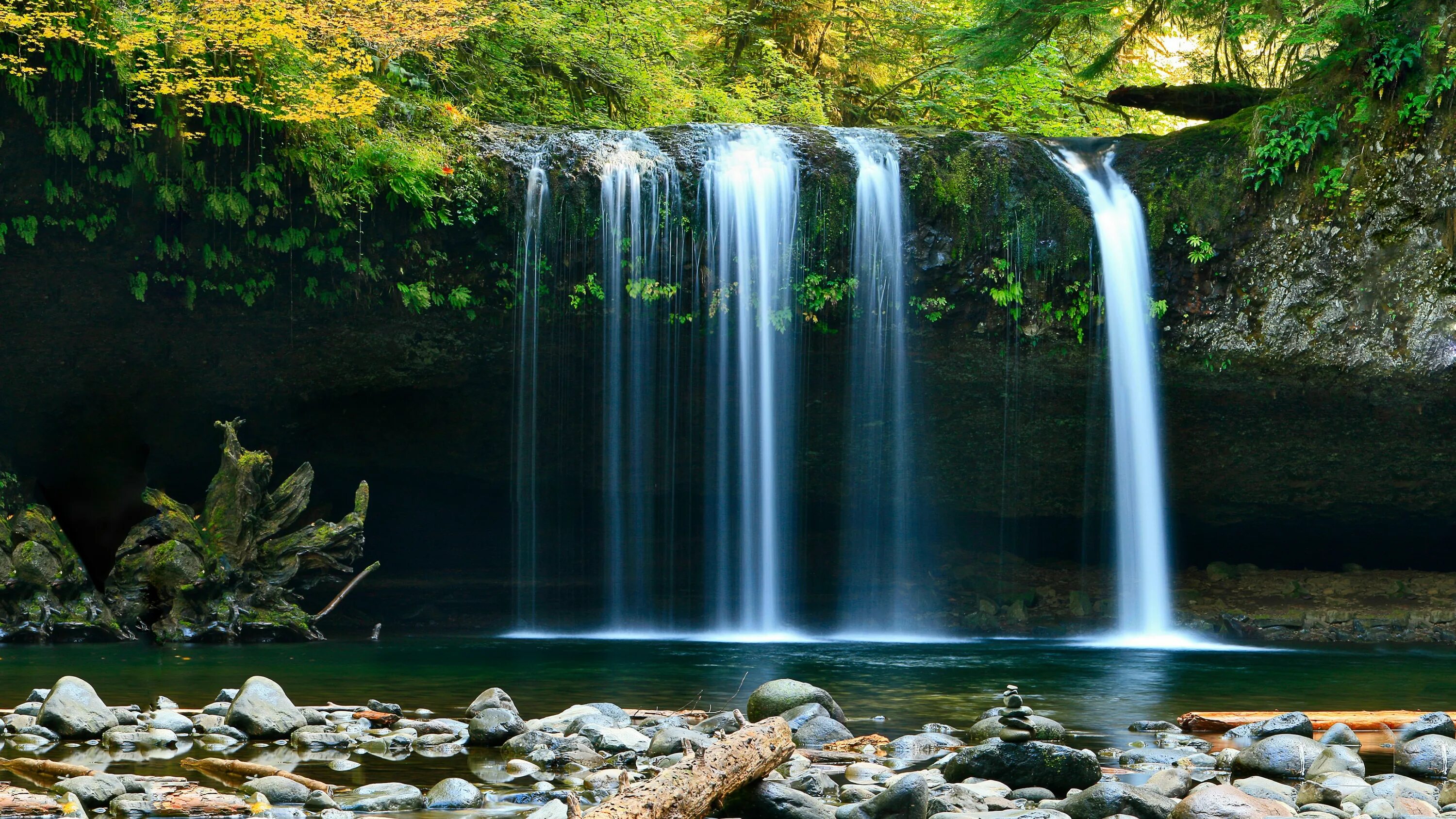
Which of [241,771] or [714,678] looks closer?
[241,771]

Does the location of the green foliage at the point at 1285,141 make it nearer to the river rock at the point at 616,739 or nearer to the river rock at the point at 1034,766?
the river rock at the point at 1034,766

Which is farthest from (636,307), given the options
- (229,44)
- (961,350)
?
(229,44)

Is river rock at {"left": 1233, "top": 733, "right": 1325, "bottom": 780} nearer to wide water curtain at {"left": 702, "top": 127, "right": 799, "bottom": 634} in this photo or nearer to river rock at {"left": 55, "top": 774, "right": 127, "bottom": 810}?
river rock at {"left": 55, "top": 774, "right": 127, "bottom": 810}

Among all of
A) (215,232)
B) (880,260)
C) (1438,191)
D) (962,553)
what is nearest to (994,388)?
(880,260)

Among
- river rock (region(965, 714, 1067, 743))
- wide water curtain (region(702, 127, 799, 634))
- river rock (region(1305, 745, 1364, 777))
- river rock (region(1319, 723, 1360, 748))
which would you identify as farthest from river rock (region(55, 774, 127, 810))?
wide water curtain (region(702, 127, 799, 634))

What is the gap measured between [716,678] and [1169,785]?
14.7 ft

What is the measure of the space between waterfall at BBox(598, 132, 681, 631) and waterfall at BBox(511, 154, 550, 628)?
0.67 metres

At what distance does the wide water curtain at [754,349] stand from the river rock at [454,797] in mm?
8411

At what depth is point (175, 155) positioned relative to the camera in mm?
11227

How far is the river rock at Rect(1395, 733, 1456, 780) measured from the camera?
17.2 feet

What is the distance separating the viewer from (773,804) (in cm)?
415

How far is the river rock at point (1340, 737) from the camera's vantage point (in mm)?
5789

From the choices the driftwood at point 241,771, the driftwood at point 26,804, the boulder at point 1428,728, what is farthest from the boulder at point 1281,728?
the driftwood at point 26,804

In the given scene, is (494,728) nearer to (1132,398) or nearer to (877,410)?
(877,410)
